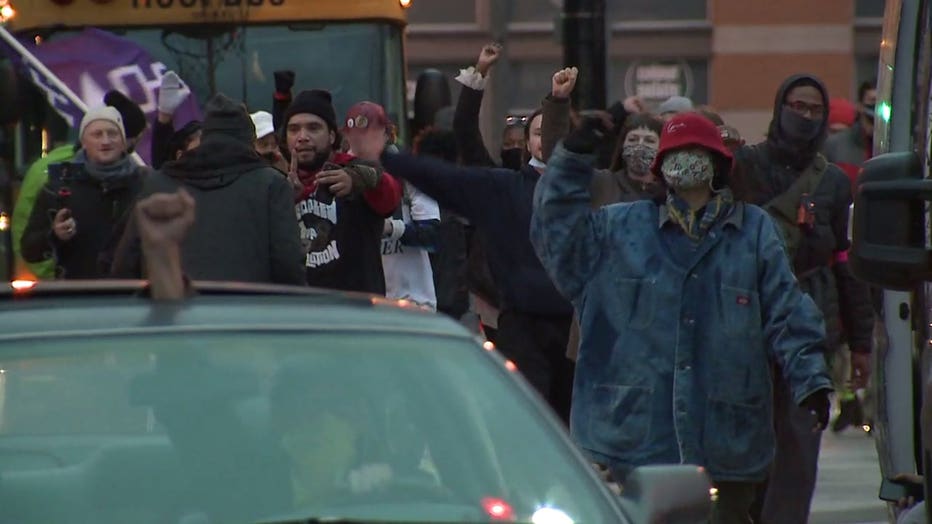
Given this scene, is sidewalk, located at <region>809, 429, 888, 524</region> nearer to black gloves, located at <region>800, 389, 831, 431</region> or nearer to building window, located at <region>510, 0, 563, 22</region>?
black gloves, located at <region>800, 389, 831, 431</region>

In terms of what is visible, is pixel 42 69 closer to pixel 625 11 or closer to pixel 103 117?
pixel 103 117

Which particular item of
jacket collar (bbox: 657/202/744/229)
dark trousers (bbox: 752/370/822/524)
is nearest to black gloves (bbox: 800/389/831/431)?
jacket collar (bbox: 657/202/744/229)

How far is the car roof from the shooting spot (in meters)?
4.15

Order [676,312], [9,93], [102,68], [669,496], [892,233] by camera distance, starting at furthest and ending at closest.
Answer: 1. [102,68]
2. [9,93]
3. [676,312]
4. [892,233]
5. [669,496]

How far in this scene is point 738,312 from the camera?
6.73 metres

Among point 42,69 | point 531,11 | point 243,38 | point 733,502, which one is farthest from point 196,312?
point 531,11

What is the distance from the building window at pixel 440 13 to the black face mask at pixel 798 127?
18946 millimetres

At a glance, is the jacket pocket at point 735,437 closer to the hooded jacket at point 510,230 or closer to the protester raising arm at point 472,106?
the hooded jacket at point 510,230

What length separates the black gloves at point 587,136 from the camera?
6.77 m

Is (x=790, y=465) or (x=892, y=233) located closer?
(x=892, y=233)

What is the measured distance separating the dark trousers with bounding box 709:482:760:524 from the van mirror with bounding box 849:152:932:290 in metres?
1.83

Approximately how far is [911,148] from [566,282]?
3.65ft

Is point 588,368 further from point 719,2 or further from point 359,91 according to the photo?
point 719,2

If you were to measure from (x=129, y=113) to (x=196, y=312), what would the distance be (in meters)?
7.04
